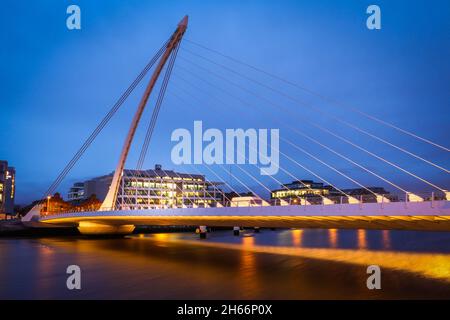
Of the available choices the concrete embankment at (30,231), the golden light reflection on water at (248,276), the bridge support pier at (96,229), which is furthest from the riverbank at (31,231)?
the golden light reflection on water at (248,276)

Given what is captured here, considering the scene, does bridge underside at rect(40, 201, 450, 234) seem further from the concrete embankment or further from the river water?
the concrete embankment

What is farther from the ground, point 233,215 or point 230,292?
point 233,215

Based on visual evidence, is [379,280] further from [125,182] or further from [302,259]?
[125,182]

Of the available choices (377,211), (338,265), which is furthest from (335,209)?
(338,265)

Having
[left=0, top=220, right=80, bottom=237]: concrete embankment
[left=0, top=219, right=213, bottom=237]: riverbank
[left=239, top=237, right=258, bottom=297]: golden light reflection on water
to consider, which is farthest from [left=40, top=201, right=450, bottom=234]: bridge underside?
[left=0, top=220, right=80, bottom=237]: concrete embankment

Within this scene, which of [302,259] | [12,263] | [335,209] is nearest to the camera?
[335,209]

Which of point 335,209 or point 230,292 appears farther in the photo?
point 335,209

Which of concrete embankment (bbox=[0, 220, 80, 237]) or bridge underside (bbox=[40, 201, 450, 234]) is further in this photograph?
concrete embankment (bbox=[0, 220, 80, 237])

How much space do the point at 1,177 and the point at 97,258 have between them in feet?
304

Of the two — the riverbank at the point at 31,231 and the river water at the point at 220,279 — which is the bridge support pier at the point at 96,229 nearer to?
the riverbank at the point at 31,231

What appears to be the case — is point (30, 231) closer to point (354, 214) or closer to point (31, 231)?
point (31, 231)

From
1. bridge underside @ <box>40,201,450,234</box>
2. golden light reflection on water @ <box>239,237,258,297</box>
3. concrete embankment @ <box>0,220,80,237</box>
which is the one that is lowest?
concrete embankment @ <box>0,220,80,237</box>

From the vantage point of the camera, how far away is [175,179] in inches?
4493
